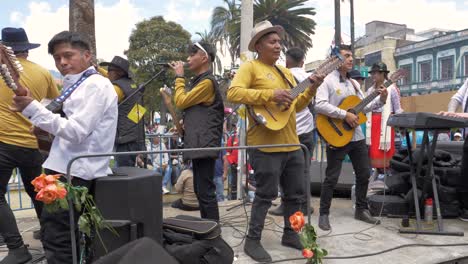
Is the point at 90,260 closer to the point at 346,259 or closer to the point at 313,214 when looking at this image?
the point at 346,259

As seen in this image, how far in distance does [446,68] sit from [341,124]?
34965mm

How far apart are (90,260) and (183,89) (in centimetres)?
188

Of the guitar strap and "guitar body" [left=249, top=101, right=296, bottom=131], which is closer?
the guitar strap

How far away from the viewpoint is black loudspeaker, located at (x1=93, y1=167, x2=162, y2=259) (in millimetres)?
2521

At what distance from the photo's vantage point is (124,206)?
Answer: 2.52 metres

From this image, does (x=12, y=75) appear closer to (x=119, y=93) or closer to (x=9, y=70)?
(x=9, y=70)

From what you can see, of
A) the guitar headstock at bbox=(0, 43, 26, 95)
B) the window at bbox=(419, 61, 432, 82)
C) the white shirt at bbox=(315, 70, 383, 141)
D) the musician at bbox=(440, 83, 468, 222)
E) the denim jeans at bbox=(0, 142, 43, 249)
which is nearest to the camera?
the guitar headstock at bbox=(0, 43, 26, 95)

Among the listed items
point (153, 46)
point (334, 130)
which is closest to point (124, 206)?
point (334, 130)

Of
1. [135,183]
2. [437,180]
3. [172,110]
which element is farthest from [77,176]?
[437,180]

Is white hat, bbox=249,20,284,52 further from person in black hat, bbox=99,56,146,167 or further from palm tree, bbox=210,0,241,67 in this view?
palm tree, bbox=210,0,241,67

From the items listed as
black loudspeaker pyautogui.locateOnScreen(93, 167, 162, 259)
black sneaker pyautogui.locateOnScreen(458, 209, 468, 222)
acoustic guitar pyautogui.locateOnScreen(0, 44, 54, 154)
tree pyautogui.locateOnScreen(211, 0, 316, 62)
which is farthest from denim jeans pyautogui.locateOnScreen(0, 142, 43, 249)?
tree pyautogui.locateOnScreen(211, 0, 316, 62)

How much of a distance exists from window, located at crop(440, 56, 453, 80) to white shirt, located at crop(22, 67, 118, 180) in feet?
120

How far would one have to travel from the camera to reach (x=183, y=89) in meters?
3.94

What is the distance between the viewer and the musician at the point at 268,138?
11.2 feet
